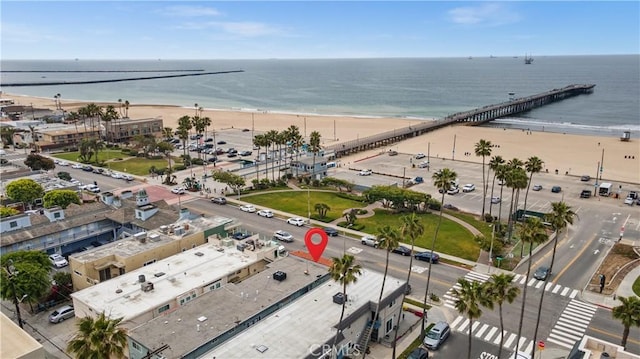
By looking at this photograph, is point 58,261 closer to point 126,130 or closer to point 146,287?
point 146,287

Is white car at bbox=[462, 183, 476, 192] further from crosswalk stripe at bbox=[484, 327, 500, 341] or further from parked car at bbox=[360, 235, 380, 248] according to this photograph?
crosswalk stripe at bbox=[484, 327, 500, 341]

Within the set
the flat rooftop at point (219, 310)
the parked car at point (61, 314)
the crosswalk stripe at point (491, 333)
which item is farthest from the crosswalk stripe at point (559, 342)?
the parked car at point (61, 314)

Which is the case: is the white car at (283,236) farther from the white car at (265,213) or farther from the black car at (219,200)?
the black car at (219,200)

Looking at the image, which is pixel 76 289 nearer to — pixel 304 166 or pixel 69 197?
pixel 69 197

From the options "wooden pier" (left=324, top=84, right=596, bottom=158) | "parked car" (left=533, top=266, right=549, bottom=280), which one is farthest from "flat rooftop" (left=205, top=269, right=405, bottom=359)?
"wooden pier" (left=324, top=84, right=596, bottom=158)

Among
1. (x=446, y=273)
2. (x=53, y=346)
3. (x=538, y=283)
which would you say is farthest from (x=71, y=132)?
(x=538, y=283)
